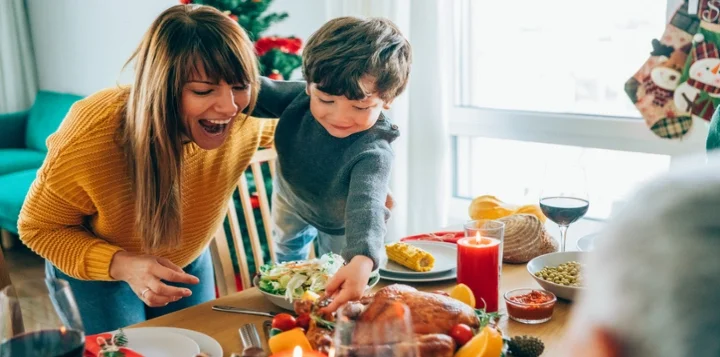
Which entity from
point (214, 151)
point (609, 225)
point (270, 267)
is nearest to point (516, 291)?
point (270, 267)

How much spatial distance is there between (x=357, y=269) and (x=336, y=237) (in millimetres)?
608

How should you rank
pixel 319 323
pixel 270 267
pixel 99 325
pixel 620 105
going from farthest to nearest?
1. pixel 620 105
2. pixel 99 325
3. pixel 270 267
4. pixel 319 323

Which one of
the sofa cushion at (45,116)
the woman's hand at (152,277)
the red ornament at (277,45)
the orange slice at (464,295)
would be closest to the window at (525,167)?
the red ornament at (277,45)

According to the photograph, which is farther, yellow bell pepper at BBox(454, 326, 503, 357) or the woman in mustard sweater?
the woman in mustard sweater

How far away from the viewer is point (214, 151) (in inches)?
69.7

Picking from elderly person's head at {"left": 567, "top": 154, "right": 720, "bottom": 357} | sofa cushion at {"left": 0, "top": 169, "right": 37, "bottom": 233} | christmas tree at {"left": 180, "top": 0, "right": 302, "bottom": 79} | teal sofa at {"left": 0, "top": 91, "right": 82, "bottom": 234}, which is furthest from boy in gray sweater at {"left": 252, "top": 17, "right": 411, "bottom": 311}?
teal sofa at {"left": 0, "top": 91, "right": 82, "bottom": 234}

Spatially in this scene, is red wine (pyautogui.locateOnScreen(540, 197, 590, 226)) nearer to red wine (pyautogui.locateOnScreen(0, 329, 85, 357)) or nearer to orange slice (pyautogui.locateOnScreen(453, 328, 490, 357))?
orange slice (pyautogui.locateOnScreen(453, 328, 490, 357))

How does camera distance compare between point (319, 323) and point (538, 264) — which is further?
point (538, 264)

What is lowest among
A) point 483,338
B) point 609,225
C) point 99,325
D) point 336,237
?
point 99,325

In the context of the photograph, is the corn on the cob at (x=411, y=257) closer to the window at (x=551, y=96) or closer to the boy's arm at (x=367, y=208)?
the boy's arm at (x=367, y=208)

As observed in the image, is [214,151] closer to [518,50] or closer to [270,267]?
[270,267]

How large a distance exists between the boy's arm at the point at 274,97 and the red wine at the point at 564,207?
2.15 feet

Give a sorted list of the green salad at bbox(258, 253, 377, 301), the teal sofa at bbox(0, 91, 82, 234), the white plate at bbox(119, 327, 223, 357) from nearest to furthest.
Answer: the white plate at bbox(119, 327, 223, 357), the green salad at bbox(258, 253, 377, 301), the teal sofa at bbox(0, 91, 82, 234)

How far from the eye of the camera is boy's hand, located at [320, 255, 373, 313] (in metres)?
1.26
